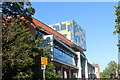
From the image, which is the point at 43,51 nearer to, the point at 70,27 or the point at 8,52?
the point at 8,52

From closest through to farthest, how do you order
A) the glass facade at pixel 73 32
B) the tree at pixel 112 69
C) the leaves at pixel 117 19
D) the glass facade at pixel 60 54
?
the leaves at pixel 117 19
the glass facade at pixel 60 54
the glass facade at pixel 73 32
the tree at pixel 112 69

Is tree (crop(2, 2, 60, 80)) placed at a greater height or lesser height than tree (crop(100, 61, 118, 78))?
greater

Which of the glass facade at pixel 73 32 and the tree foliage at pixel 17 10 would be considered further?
the glass facade at pixel 73 32

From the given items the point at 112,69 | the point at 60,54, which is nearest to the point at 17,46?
the point at 60,54

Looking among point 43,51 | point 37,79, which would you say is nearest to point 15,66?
point 37,79

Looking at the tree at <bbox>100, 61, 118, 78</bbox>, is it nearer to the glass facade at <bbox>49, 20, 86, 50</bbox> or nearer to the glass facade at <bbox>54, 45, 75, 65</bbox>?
the glass facade at <bbox>49, 20, 86, 50</bbox>

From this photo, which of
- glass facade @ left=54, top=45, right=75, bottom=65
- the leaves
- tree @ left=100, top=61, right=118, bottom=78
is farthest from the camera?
tree @ left=100, top=61, right=118, bottom=78

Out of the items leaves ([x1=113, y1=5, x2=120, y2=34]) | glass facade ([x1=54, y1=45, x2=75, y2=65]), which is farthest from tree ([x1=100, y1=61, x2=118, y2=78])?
leaves ([x1=113, y1=5, x2=120, y2=34])

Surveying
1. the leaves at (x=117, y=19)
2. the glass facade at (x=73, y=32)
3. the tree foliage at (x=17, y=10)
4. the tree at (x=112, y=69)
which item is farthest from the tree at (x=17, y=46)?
the tree at (x=112, y=69)

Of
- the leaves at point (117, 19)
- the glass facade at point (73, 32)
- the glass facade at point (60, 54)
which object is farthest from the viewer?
the glass facade at point (73, 32)

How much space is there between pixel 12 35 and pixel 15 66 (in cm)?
244

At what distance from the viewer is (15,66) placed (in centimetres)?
1580

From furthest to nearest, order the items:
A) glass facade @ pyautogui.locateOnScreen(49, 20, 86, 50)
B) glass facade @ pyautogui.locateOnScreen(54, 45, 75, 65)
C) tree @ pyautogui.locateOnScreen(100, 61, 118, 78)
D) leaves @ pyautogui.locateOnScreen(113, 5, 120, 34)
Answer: tree @ pyautogui.locateOnScreen(100, 61, 118, 78)
glass facade @ pyautogui.locateOnScreen(49, 20, 86, 50)
glass facade @ pyautogui.locateOnScreen(54, 45, 75, 65)
leaves @ pyautogui.locateOnScreen(113, 5, 120, 34)

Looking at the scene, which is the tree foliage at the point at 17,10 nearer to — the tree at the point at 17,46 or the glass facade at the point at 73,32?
the tree at the point at 17,46
